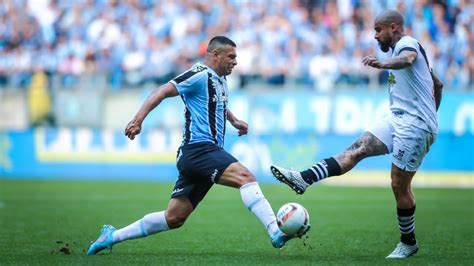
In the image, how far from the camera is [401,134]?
1021cm

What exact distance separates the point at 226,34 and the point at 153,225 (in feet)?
54.0

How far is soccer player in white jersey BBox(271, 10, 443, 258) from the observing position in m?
Answer: 10.1

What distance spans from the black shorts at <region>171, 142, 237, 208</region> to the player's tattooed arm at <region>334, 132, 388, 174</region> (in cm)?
124

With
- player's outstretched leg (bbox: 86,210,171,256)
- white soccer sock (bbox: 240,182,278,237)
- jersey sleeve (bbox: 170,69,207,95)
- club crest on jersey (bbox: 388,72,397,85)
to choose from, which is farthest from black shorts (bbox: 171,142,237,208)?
club crest on jersey (bbox: 388,72,397,85)

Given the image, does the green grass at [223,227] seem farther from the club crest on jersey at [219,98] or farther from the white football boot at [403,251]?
the club crest on jersey at [219,98]

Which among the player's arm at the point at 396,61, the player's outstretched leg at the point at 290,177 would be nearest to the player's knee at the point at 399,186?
the player's outstretched leg at the point at 290,177

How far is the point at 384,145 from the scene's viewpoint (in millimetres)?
10336

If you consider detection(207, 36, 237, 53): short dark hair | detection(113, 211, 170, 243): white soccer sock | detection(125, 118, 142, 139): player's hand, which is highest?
detection(207, 36, 237, 53): short dark hair

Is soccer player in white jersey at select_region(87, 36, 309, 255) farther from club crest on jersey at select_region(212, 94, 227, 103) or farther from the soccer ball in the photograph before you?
the soccer ball

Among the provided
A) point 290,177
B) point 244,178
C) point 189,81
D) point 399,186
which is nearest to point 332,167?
point 290,177

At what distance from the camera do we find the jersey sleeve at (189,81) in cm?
968

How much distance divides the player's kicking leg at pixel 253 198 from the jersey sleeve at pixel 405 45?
1.97 metres

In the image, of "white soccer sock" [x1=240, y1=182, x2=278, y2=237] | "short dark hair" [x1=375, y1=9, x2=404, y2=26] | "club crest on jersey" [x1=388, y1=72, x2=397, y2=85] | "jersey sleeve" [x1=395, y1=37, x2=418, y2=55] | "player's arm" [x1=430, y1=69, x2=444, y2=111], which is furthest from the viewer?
"player's arm" [x1=430, y1=69, x2=444, y2=111]

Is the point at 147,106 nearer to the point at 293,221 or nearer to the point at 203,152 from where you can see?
the point at 203,152
